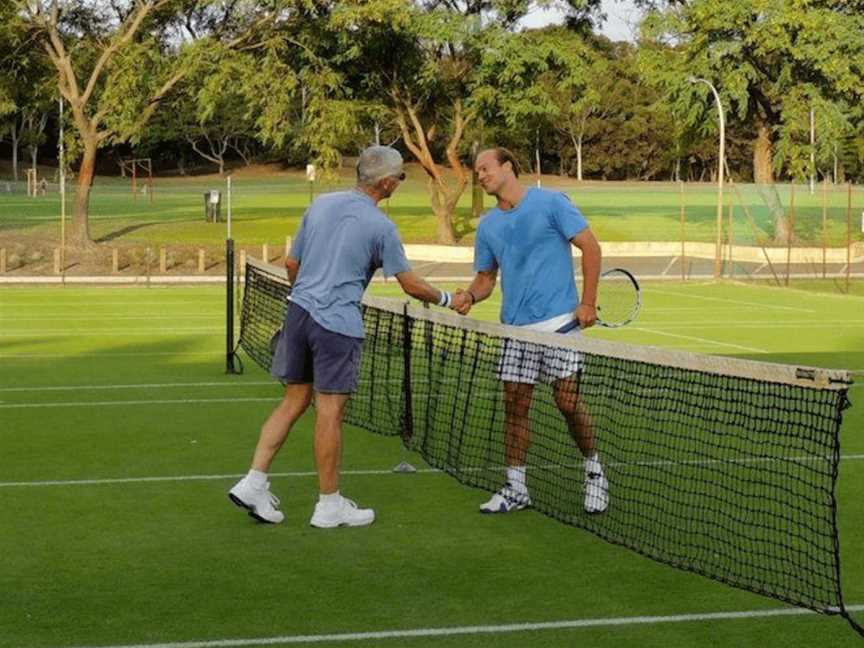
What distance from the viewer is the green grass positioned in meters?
54.9

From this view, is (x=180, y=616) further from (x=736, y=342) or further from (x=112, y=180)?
(x=112, y=180)

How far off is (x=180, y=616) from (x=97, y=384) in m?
10.4

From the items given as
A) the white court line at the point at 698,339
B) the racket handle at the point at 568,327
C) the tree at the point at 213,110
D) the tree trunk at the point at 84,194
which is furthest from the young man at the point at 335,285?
the tree trunk at the point at 84,194

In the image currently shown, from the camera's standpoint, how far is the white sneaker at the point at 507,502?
998 cm

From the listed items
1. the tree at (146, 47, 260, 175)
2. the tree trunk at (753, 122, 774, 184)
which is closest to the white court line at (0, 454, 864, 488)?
the tree at (146, 47, 260, 175)

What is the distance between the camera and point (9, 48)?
45750 mm

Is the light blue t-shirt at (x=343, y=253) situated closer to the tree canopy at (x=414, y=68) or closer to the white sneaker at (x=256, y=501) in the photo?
the white sneaker at (x=256, y=501)

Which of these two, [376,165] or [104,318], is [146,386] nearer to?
[376,165]

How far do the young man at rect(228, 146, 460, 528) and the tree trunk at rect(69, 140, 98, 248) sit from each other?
121ft

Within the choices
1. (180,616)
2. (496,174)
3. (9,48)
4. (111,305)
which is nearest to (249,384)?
(496,174)

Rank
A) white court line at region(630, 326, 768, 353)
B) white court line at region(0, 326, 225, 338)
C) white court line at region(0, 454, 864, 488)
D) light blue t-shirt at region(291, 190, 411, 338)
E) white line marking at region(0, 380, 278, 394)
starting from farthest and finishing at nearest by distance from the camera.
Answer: white court line at region(0, 326, 225, 338) < white court line at region(630, 326, 768, 353) < white line marking at region(0, 380, 278, 394) < white court line at region(0, 454, 864, 488) < light blue t-shirt at region(291, 190, 411, 338)

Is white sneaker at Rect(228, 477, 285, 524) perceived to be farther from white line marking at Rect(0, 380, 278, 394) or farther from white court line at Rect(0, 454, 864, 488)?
white line marking at Rect(0, 380, 278, 394)

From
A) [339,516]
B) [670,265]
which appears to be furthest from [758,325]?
[670,265]

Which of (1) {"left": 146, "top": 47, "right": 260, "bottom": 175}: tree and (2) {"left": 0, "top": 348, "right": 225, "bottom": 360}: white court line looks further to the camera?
(1) {"left": 146, "top": 47, "right": 260, "bottom": 175}: tree
